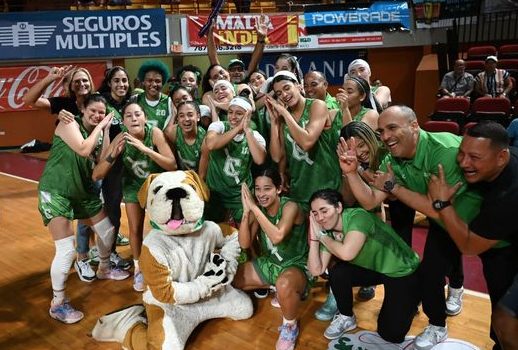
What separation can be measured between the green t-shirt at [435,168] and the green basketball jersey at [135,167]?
1.74m

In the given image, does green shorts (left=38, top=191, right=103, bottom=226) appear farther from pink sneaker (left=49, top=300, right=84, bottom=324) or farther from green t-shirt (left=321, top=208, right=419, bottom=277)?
green t-shirt (left=321, top=208, right=419, bottom=277)

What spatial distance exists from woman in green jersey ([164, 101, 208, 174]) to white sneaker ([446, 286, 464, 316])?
192 cm

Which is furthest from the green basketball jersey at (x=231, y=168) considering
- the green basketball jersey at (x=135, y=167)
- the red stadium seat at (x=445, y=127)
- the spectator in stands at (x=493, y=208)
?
the red stadium seat at (x=445, y=127)

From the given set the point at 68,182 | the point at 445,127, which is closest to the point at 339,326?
the point at 68,182

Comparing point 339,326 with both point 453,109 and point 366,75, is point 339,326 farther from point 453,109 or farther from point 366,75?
point 453,109

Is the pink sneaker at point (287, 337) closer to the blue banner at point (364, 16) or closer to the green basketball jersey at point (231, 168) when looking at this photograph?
the green basketball jersey at point (231, 168)

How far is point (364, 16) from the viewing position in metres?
11.5

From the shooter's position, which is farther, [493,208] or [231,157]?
[231,157]

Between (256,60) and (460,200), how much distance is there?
3001 millimetres

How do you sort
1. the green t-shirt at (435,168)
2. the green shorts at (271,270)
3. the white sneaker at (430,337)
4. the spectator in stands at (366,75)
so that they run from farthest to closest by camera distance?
the spectator in stands at (366,75) → the green shorts at (271,270) → the white sneaker at (430,337) → the green t-shirt at (435,168)

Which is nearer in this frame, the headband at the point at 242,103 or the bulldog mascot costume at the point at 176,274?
the bulldog mascot costume at the point at 176,274

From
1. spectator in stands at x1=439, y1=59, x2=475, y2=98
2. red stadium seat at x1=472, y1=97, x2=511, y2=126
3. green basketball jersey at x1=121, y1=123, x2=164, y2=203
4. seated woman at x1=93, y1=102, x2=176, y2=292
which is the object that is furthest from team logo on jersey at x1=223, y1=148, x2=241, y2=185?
spectator in stands at x1=439, y1=59, x2=475, y2=98

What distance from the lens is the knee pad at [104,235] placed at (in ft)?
12.6

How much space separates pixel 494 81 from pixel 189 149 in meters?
6.43
